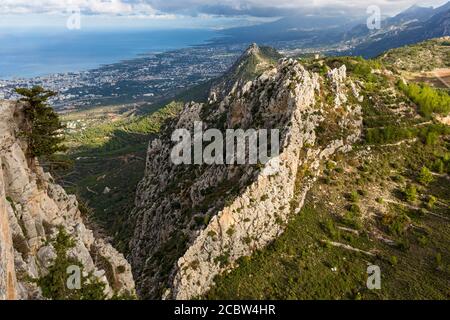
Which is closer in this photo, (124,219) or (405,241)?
(405,241)

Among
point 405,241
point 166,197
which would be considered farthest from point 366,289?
point 166,197

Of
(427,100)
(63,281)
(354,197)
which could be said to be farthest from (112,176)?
(63,281)

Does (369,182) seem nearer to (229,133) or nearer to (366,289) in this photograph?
(366,289)

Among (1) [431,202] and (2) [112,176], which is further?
(2) [112,176]

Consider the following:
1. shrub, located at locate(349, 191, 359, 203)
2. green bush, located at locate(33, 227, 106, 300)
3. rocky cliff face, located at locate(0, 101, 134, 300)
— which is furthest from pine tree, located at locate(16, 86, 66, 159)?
shrub, located at locate(349, 191, 359, 203)

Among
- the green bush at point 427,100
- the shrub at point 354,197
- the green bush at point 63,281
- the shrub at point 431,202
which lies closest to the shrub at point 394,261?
the shrub at point 354,197

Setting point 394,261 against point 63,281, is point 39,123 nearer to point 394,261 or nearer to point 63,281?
point 63,281

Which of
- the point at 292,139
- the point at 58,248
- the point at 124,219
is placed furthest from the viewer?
the point at 124,219
